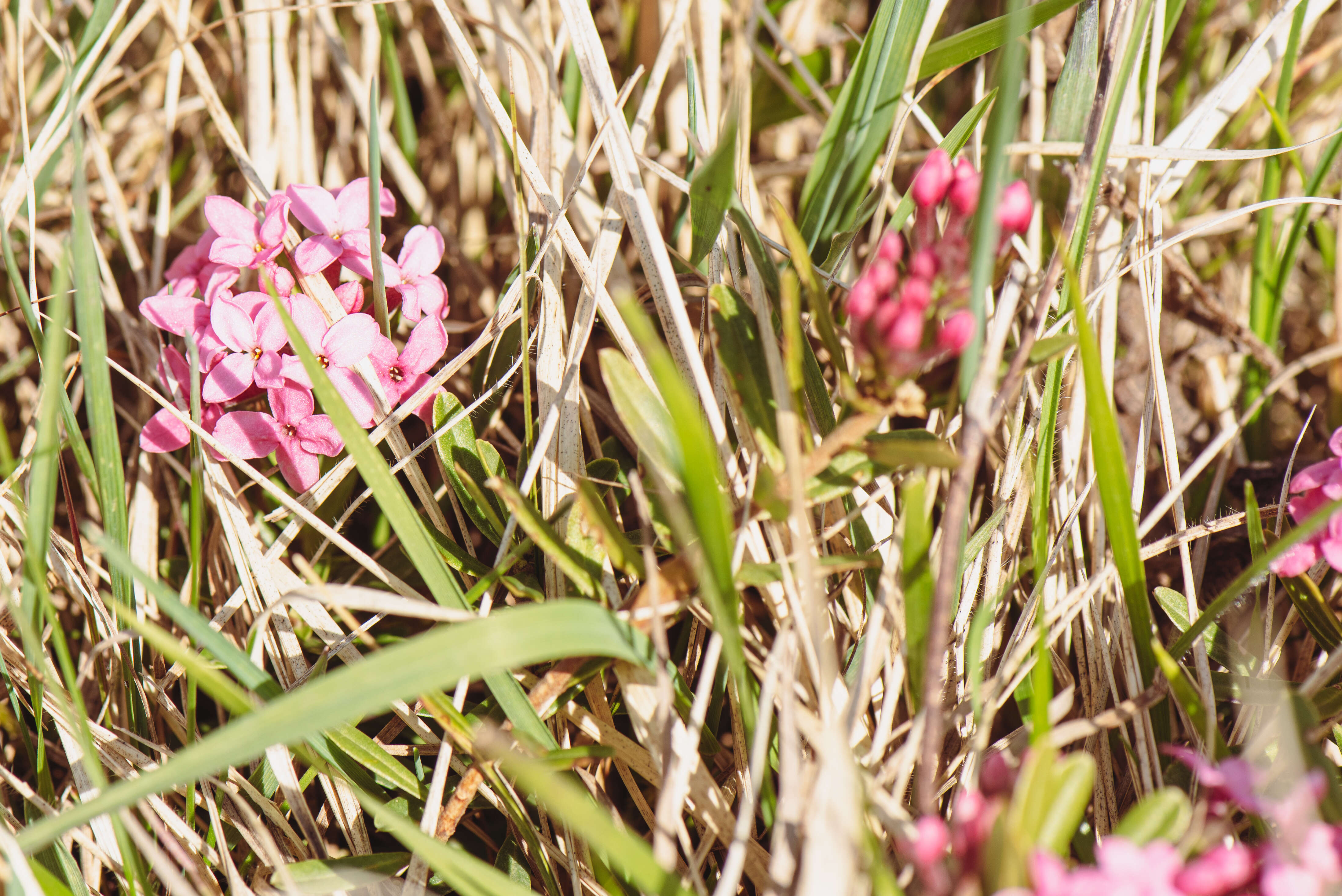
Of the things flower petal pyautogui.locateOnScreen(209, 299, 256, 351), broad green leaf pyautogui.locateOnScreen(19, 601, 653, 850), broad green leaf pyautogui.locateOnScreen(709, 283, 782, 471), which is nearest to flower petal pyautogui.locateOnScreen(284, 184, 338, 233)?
flower petal pyautogui.locateOnScreen(209, 299, 256, 351)

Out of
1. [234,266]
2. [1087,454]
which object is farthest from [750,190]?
[234,266]

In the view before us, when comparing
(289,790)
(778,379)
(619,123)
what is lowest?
(289,790)

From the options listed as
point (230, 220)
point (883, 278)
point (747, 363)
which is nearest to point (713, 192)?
point (747, 363)

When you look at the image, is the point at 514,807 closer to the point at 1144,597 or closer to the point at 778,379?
the point at 778,379

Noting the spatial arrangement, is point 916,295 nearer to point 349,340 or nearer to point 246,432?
point 349,340

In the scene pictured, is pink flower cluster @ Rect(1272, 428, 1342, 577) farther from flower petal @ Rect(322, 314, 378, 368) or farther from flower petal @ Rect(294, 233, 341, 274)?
flower petal @ Rect(294, 233, 341, 274)

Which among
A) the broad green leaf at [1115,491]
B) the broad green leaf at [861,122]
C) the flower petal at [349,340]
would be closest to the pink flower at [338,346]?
the flower petal at [349,340]
